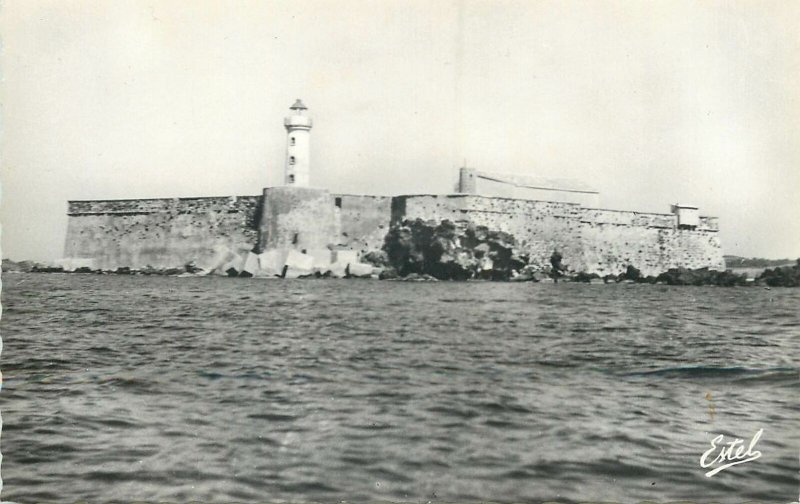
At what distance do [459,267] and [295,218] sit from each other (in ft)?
15.4

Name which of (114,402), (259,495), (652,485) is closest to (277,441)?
(259,495)

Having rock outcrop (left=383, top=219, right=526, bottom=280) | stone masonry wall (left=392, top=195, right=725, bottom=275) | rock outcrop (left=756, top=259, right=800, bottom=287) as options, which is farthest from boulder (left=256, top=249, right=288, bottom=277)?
rock outcrop (left=756, top=259, right=800, bottom=287)

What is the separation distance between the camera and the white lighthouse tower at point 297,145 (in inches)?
964

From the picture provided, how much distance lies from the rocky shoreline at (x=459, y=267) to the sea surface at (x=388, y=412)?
1409 centimetres

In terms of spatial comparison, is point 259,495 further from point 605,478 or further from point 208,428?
point 605,478

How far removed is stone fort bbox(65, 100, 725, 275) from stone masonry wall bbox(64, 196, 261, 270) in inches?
1.2

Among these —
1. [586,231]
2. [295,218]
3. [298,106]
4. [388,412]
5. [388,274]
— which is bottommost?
[388,412]

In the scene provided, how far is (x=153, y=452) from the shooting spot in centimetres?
396

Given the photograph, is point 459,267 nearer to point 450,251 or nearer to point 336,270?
point 450,251

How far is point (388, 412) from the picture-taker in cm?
482

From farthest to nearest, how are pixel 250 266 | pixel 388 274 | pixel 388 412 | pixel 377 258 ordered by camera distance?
pixel 377 258, pixel 388 274, pixel 250 266, pixel 388 412

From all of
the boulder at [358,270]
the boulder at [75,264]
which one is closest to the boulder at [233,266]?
the boulder at [358,270]

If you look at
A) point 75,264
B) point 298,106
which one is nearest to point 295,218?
point 298,106

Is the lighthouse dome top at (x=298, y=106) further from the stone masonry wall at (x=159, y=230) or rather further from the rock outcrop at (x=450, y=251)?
the rock outcrop at (x=450, y=251)
